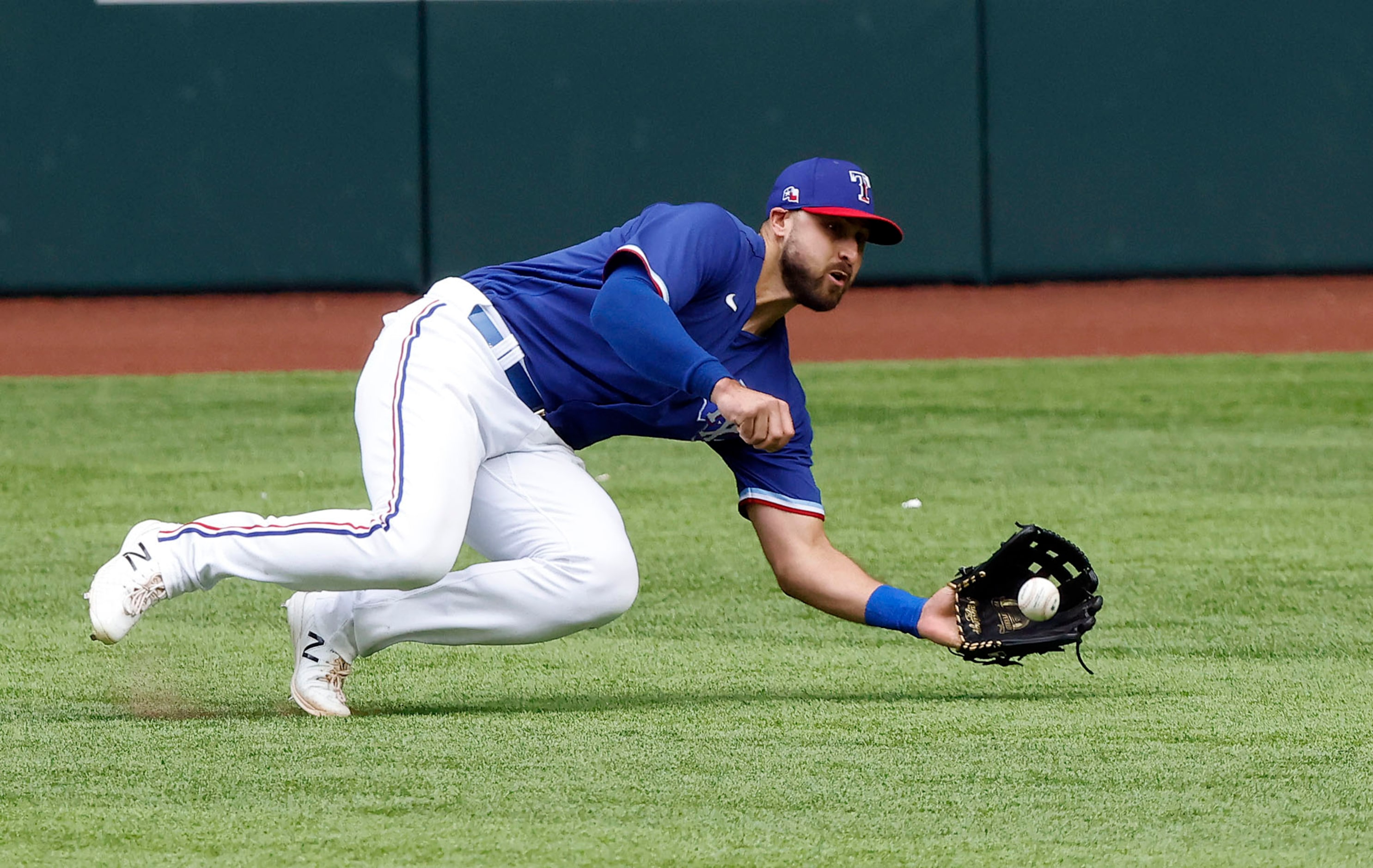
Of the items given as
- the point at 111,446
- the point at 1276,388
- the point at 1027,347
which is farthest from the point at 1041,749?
the point at 1027,347

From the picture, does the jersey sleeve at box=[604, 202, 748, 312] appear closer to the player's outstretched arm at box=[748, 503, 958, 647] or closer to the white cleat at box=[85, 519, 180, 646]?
the player's outstretched arm at box=[748, 503, 958, 647]

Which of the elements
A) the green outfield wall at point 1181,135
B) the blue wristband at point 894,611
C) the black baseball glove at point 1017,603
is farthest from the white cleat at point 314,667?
the green outfield wall at point 1181,135

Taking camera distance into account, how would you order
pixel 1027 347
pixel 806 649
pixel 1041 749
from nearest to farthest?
pixel 1041 749 → pixel 806 649 → pixel 1027 347

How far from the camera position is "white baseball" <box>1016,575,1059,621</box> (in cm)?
408

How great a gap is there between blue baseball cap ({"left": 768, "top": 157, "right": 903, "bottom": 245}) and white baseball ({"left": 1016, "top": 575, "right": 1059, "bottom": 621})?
0.77 m

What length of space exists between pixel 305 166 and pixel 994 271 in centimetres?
524

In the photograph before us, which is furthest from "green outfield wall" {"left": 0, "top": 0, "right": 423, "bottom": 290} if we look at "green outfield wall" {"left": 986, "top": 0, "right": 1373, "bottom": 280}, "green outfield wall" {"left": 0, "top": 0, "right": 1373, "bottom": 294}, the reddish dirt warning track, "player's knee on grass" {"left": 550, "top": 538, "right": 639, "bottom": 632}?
"player's knee on grass" {"left": 550, "top": 538, "right": 639, "bottom": 632}

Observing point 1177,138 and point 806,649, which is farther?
point 1177,138

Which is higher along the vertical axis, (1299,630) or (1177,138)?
(1177,138)

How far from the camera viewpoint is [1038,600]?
4082mm

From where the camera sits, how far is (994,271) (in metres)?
15.1

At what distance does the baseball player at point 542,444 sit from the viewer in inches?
147

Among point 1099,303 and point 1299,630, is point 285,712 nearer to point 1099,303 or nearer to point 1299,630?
point 1299,630

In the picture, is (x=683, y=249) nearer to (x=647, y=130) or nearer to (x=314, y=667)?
(x=314, y=667)
